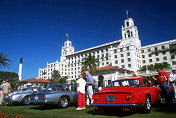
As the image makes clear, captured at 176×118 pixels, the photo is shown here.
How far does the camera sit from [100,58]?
8438cm

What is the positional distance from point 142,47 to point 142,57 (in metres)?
5.24

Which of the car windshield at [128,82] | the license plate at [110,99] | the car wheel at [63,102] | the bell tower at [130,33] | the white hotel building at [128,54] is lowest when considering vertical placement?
the car wheel at [63,102]

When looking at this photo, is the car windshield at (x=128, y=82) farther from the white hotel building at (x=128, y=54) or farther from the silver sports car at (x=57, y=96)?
the white hotel building at (x=128, y=54)

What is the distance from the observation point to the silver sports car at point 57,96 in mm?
7367

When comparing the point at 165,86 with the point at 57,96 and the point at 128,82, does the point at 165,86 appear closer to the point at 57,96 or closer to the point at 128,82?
the point at 128,82

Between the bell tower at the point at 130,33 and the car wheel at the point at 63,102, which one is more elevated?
the bell tower at the point at 130,33

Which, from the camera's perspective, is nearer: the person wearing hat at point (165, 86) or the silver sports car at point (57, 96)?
the person wearing hat at point (165, 86)

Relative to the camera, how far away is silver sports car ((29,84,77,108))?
7.37m

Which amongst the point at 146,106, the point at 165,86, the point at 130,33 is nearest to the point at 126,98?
the point at 146,106

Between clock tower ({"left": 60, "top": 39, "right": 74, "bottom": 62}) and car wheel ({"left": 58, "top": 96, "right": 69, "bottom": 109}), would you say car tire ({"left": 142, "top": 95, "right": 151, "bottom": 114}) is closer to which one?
car wheel ({"left": 58, "top": 96, "right": 69, "bottom": 109})

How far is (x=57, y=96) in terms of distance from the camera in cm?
767

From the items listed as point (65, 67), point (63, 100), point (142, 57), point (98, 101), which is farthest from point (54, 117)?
point (65, 67)

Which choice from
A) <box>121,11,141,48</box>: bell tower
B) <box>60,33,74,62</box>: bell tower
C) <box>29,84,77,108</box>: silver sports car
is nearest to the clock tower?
<box>60,33,74,62</box>: bell tower

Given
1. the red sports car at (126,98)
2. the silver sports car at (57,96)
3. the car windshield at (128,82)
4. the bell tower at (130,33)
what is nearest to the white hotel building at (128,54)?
the bell tower at (130,33)
